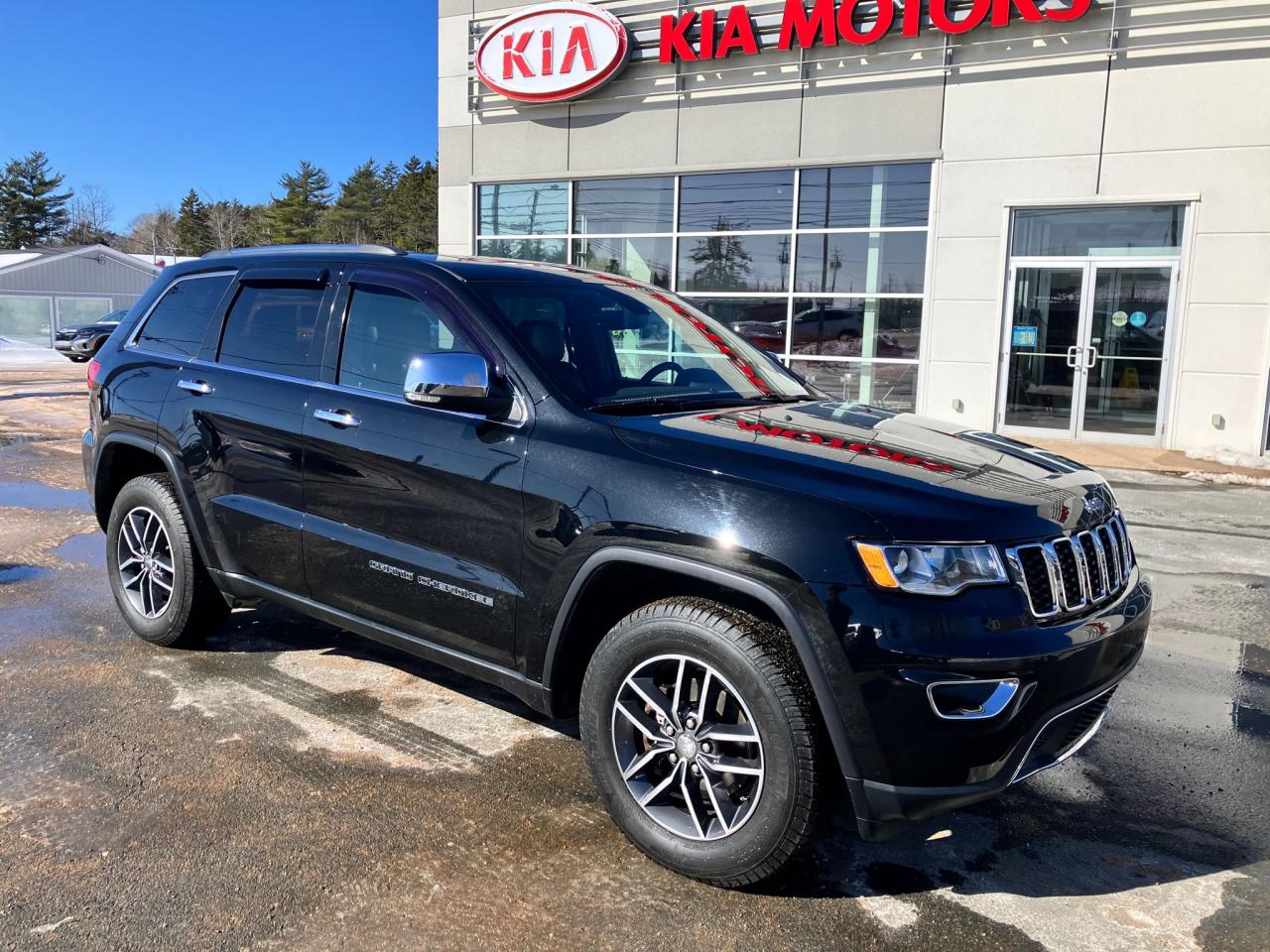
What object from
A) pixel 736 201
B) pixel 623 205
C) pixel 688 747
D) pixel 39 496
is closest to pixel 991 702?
pixel 688 747

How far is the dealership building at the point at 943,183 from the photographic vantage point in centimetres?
1185


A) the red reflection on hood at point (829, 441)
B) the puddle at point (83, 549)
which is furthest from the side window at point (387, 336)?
the puddle at point (83, 549)

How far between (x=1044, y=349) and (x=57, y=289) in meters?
45.8

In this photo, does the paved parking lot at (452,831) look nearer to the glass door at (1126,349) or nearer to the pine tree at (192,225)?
the glass door at (1126,349)

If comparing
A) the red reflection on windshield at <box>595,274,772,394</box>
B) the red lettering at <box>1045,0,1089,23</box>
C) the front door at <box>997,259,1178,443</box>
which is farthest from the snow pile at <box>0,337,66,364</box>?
the red reflection on windshield at <box>595,274,772,394</box>

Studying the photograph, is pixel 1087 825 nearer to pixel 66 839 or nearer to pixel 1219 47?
pixel 66 839

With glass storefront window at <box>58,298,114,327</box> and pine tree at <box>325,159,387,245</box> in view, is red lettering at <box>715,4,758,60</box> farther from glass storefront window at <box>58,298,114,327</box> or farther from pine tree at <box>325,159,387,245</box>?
pine tree at <box>325,159,387,245</box>

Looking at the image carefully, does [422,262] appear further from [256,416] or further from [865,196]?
[865,196]

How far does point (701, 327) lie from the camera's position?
14.0ft

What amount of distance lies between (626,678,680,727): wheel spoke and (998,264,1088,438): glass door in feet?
38.2

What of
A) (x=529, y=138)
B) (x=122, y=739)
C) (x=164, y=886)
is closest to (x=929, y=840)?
(x=164, y=886)

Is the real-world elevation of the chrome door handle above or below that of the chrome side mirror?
below

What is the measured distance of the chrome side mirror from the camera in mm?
3125

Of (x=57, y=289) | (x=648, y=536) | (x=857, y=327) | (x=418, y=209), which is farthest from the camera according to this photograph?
(x=418, y=209)
